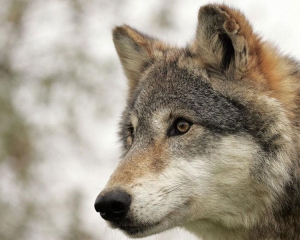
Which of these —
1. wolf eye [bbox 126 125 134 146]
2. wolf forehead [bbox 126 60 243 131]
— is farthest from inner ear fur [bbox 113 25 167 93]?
wolf eye [bbox 126 125 134 146]

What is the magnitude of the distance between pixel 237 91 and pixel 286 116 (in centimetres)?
58

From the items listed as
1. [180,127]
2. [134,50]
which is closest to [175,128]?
[180,127]

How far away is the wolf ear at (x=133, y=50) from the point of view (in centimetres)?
807

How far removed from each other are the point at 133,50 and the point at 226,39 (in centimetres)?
175

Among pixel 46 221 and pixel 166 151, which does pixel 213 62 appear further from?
pixel 46 221

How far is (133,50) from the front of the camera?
8227mm

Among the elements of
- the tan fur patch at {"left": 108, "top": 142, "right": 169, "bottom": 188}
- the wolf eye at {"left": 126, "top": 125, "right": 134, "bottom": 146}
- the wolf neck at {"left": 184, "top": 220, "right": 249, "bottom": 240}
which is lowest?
the wolf neck at {"left": 184, "top": 220, "right": 249, "bottom": 240}

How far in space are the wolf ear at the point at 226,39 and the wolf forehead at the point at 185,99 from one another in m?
0.29

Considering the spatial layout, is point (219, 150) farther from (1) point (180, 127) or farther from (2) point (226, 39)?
(2) point (226, 39)

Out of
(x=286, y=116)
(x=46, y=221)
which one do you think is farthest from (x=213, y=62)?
(x=46, y=221)

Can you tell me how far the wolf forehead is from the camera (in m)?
6.52

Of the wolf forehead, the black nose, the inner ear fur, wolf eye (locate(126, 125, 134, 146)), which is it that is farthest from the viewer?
the inner ear fur

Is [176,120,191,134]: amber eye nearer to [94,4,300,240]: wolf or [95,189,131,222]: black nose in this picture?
[94,4,300,240]: wolf

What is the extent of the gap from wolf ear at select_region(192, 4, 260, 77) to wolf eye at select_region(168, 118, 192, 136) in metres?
0.76
